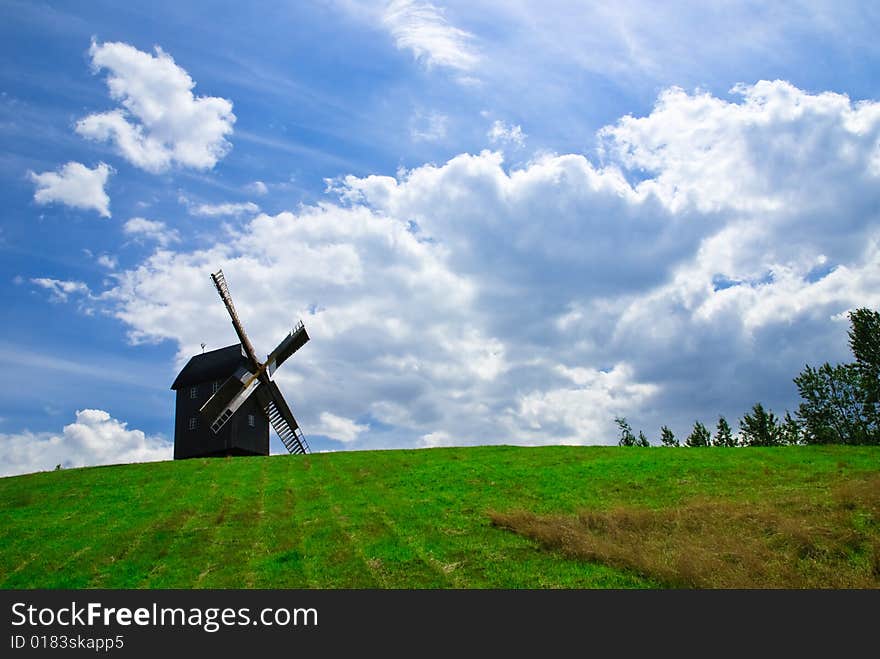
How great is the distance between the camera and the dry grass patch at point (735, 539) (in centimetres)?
1576

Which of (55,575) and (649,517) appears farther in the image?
(649,517)

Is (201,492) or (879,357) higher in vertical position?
(879,357)

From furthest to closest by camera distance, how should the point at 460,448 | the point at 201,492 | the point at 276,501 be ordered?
1. the point at 460,448
2. the point at 201,492
3. the point at 276,501

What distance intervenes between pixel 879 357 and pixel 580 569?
79250 mm

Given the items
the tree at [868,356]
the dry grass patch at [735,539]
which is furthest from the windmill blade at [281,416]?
the tree at [868,356]

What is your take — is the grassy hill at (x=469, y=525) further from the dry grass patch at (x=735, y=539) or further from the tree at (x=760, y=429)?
the tree at (x=760, y=429)

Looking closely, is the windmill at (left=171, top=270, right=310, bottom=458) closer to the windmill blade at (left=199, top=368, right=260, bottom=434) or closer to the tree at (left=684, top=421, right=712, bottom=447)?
the windmill blade at (left=199, top=368, right=260, bottom=434)

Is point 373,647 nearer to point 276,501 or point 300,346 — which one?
point 276,501

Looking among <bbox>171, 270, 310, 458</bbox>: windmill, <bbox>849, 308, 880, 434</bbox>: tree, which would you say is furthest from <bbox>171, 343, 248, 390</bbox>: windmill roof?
<bbox>849, 308, 880, 434</bbox>: tree

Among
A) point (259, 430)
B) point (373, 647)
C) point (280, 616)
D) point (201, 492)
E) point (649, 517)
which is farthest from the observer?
point (259, 430)

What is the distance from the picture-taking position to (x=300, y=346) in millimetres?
60625

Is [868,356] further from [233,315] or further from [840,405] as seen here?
[233,315]

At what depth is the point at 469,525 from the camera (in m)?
22.8

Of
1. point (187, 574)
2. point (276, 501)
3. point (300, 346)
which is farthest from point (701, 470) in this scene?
point (300, 346)
